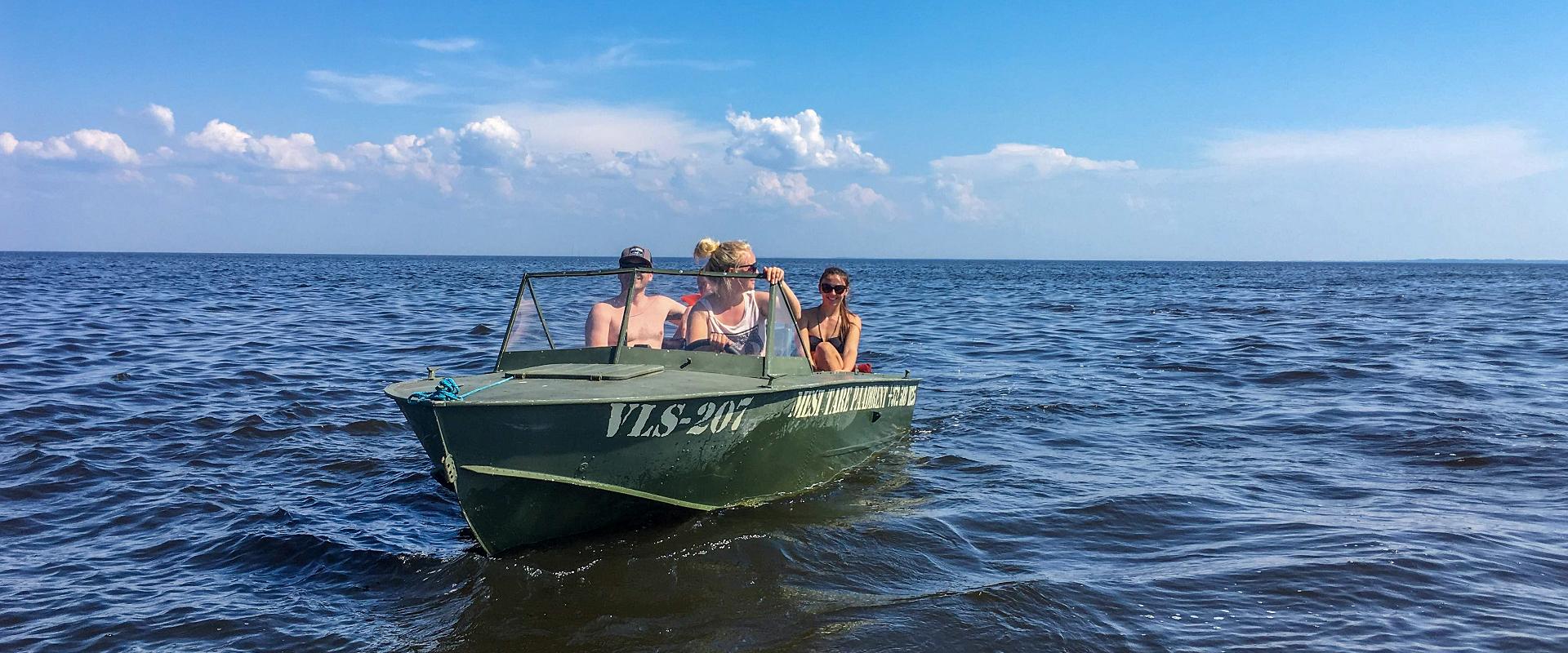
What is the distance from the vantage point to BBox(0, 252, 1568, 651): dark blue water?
507cm

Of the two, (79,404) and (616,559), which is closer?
(616,559)

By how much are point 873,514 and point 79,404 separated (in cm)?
953

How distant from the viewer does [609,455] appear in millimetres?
5648

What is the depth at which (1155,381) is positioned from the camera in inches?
554

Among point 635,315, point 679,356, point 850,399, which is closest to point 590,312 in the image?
point 635,315

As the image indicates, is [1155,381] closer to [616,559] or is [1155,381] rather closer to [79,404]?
[616,559]

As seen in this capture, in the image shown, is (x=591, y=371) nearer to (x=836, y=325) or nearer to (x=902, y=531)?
(x=902, y=531)

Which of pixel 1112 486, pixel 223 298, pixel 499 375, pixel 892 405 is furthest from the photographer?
Result: pixel 223 298

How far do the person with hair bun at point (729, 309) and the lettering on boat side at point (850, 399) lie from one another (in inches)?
24.5

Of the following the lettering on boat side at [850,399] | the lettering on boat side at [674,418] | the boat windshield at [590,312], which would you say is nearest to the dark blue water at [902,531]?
the lettering on boat side at [850,399]

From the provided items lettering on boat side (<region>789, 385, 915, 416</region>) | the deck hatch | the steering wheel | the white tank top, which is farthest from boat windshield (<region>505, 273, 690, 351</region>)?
lettering on boat side (<region>789, 385, 915, 416</region>)

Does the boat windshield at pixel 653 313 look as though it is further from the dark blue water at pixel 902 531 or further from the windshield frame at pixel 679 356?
the dark blue water at pixel 902 531

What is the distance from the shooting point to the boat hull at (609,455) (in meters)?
5.32

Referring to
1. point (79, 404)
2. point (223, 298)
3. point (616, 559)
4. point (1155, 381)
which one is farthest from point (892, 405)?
point (223, 298)
